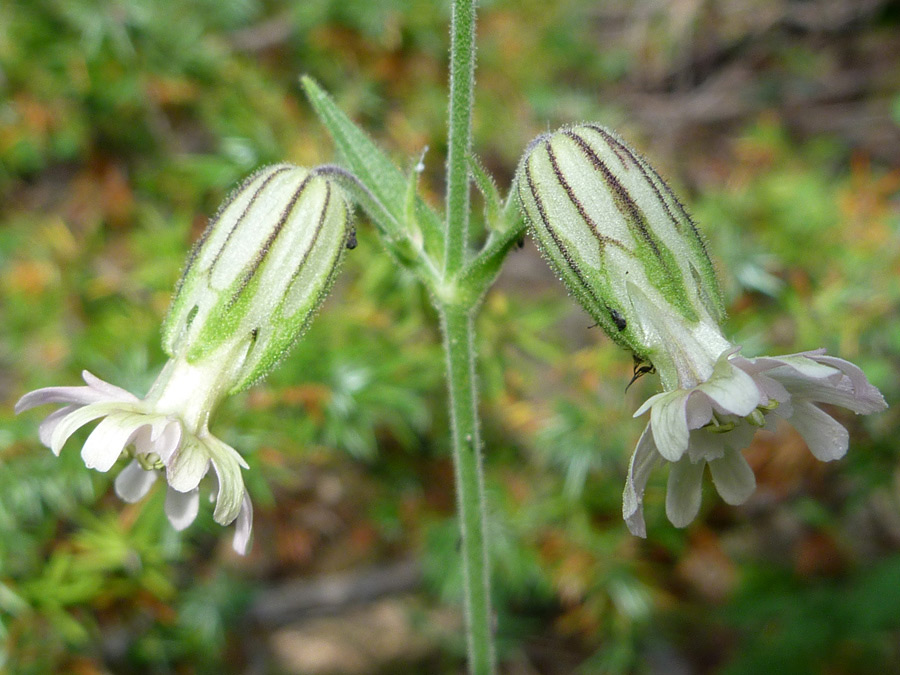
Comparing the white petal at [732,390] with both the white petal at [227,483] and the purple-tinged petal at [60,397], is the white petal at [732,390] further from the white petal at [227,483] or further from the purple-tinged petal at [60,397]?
the purple-tinged petal at [60,397]

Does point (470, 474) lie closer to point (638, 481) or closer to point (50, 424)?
point (638, 481)

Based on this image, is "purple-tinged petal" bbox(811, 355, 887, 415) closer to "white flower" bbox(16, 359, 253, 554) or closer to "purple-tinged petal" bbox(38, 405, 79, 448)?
"white flower" bbox(16, 359, 253, 554)

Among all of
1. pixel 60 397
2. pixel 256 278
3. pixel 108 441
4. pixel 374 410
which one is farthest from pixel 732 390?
pixel 374 410

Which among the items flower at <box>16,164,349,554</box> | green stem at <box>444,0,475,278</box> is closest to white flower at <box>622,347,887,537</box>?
green stem at <box>444,0,475,278</box>

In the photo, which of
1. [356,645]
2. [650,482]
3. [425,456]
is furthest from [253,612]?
[650,482]

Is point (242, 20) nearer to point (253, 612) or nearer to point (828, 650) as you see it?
point (253, 612)

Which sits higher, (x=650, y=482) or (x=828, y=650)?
(x=650, y=482)
